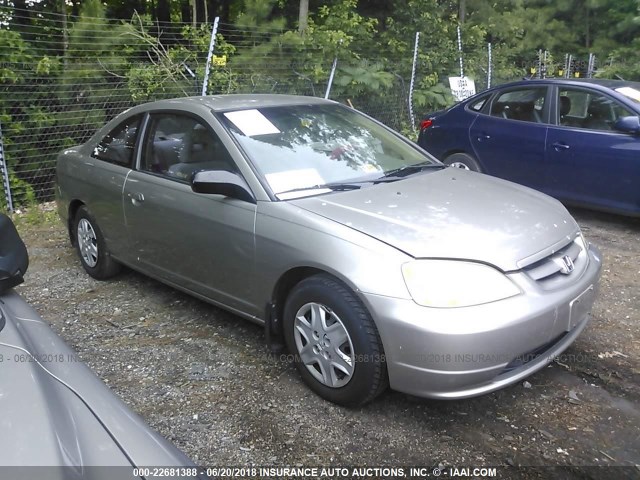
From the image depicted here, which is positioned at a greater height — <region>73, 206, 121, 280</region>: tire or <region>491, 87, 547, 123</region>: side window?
<region>491, 87, 547, 123</region>: side window

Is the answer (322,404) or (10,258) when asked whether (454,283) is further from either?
(10,258)

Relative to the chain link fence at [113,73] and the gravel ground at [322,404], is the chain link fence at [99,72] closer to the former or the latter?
the chain link fence at [113,73]

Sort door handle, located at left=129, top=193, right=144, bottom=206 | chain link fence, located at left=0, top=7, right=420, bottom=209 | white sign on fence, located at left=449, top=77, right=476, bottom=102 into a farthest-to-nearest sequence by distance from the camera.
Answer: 1. white sign on fence, located at left=449, top=77, right=476, bottom=102
2. chain link fence, located at left=0, top=7, right=420, bottom=209
3. door handle, located at left=129, top=193, right=144, bottom=206

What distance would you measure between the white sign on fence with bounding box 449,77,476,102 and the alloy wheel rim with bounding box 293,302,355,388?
32.1 ft

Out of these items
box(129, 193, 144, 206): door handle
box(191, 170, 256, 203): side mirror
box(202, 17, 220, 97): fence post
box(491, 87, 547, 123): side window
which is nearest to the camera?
box(191, 170, 256, 203): side mirror

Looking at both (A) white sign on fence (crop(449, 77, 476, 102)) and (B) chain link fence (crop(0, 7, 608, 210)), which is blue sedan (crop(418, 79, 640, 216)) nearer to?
(B) chain link fence (crop(0, 7, 608, 210))

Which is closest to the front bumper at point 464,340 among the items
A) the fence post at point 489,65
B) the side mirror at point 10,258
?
the side mirror at point 10,258

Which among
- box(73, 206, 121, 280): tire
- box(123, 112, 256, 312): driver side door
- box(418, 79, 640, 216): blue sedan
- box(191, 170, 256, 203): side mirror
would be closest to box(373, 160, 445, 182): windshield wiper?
box(191, 170, 256, 203): side mirror

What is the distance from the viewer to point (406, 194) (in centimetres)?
344

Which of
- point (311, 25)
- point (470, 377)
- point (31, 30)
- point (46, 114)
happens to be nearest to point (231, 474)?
point (470, 377)

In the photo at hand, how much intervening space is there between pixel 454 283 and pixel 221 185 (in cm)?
146

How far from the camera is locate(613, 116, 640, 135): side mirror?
219 inches

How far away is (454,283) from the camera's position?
271 centimetres

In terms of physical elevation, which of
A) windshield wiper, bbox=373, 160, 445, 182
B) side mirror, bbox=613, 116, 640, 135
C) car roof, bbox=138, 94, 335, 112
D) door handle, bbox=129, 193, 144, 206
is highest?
car roof, bbox=138, 94, 335, 112
